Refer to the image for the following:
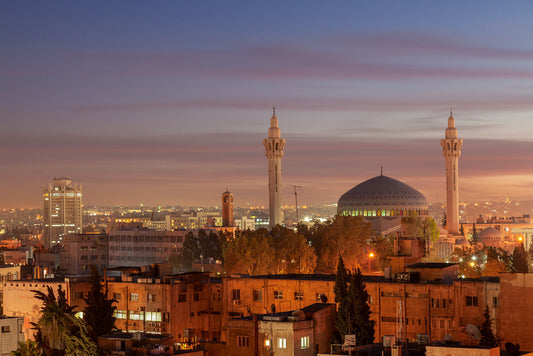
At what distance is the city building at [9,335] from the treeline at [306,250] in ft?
85.5

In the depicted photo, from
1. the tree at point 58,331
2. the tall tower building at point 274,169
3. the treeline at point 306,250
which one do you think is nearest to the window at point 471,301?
the tree at point 58,331

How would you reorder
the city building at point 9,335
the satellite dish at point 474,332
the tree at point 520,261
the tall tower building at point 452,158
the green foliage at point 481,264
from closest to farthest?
the satellite dish at point 474,332, the city building at point 9,335, the green foliage at point 481,264, the tree at point 520,261, the tall tower building at point 452,158

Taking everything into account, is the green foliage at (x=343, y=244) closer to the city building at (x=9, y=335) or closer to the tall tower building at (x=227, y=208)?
the city building at (x=9, y=335)

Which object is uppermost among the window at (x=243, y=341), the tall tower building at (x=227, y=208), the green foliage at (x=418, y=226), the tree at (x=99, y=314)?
the tall tower building at (x=227, y=208)

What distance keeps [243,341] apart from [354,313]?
16.6 ft

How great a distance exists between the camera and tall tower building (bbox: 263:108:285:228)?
377 feet

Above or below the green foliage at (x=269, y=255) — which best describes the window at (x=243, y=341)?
below

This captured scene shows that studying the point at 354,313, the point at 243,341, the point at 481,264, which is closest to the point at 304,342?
the point at 243,341

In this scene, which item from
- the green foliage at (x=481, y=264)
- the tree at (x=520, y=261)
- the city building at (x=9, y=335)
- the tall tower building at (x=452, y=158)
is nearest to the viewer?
the city building at (x=9, y=335)

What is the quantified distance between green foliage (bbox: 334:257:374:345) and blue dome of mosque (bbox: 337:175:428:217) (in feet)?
273

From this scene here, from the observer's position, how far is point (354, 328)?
42.8m

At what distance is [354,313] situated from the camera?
43.4 meters

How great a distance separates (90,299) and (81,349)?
5.90 meters

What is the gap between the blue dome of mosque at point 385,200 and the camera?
129 m
